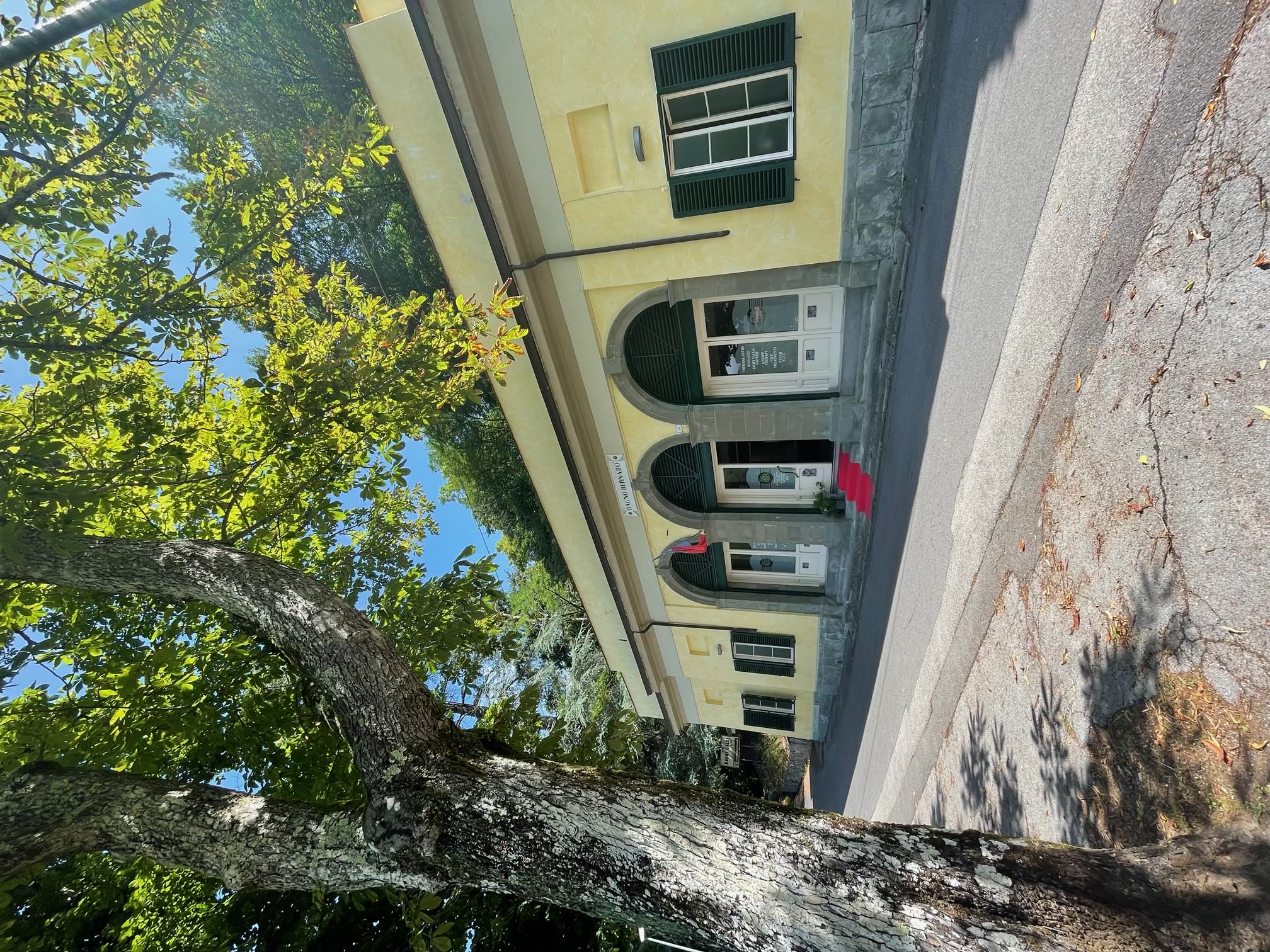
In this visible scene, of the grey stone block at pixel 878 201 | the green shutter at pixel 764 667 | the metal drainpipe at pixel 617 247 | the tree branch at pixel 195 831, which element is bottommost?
the tree branch at pixel 195 831

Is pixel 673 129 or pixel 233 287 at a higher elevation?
pixel 673 129

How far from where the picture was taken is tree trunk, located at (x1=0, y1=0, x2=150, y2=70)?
2.57m

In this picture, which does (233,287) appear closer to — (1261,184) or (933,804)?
(1261,184)

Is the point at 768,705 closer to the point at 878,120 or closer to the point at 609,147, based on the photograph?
the point at 878,120

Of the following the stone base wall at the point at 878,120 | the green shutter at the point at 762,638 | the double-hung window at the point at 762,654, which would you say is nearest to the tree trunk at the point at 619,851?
the stone base wall at the point at 878,120

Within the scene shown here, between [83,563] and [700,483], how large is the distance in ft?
26.5

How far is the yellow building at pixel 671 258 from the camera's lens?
6.69m

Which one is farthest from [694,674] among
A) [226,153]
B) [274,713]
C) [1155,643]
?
[226,153]

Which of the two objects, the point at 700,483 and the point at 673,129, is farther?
the point at 700,483

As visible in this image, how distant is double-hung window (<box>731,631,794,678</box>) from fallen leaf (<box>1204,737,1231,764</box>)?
352 inches

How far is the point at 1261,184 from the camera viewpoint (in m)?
3.02

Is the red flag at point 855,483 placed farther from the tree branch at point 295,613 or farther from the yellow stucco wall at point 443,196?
the tree branch at point 295,613

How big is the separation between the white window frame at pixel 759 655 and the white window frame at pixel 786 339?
5.83 metres

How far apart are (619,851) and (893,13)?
313 inches
